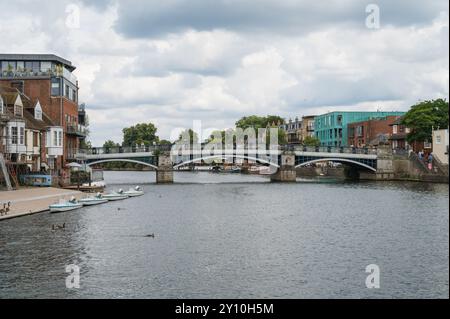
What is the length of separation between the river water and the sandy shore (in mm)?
1832

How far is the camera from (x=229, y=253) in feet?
112

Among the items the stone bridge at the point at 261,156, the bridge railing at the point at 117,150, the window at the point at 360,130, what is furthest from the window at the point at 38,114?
the window at the point at 360,130

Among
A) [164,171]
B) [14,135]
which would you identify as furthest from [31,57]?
[164,171]

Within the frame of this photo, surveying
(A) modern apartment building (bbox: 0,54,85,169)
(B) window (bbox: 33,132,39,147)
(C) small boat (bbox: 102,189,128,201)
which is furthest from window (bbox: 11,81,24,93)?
(C) small boat (bbox: 102,189,128,201)

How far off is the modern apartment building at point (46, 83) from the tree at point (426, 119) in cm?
5910

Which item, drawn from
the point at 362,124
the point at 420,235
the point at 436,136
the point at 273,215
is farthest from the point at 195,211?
the point at 362,124

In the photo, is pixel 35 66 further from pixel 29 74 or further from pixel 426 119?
pixel 426 119

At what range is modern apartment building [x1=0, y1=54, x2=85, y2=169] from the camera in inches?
3317

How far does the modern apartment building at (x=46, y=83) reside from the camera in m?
84.2

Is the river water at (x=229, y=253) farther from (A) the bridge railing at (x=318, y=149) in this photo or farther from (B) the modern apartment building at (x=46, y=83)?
(A) the bridge railing at (x=318, y=149)

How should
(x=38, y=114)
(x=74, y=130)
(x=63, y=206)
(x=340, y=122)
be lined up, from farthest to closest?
(x=340, y=122) < (x=74, y=130) < (x=38, y=114) < (x=63, y=206)

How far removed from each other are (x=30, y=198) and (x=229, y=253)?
29.6m

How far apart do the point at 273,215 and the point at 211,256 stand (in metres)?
20.8

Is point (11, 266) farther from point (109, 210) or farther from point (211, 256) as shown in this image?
point (109, 210)
